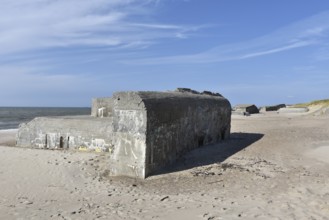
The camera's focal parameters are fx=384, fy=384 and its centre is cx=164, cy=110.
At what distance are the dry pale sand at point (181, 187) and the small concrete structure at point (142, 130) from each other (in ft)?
1.15

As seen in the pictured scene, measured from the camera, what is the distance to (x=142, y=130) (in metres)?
7.53

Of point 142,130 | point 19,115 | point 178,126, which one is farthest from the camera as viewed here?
point 19,115

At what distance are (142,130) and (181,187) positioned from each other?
1.38 meters

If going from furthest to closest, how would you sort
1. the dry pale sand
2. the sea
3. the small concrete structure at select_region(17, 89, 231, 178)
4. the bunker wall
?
the sea
the bunker wall
the small concrete structure at select_region(17, 89, 231, 178)
the dry pale sand

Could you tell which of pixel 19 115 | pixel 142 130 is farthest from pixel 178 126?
pixel 19 115

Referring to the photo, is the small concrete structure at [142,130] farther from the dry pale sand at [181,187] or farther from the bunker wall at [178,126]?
Answer: the dry pale sand at [181,187]

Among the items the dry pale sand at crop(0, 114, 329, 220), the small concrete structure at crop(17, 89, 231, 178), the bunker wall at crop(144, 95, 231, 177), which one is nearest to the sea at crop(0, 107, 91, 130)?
the small concrete structure at crop(17, 89, 231, 178)

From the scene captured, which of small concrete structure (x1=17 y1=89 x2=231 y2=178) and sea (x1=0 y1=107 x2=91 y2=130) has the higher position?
small concrete structure (x1=17 y1=89 x2=231 y2=178)

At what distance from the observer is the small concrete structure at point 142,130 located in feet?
25.0

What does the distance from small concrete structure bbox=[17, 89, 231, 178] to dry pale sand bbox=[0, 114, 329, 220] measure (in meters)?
0.35

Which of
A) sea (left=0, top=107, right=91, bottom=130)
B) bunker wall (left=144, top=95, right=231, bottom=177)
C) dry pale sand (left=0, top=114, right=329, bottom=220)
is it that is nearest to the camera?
dry pale sand (left=0, top=114, right=329, bottom=220)

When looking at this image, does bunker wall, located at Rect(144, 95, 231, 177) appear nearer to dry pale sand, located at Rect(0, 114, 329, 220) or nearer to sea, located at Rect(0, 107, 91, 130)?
dry pale sand, located at Rect(0, 114, 329, 220)

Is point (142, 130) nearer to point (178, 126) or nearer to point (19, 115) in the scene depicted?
point (178, 126)

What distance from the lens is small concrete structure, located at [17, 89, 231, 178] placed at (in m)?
7.63
